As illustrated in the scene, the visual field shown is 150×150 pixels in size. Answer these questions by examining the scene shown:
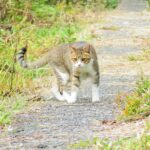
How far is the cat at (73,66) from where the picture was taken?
934 cm

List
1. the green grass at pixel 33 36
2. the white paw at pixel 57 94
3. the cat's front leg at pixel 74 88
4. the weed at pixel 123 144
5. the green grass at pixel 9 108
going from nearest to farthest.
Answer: the weed at pixel 123 144 → the green grass at pixel 9 108 → the cat's front leg at pixel 74 88 → the white paw at pixel 57 94 → the green grass at pixel 33 36

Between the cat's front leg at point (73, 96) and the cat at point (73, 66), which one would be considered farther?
the cat's front leg at point (73, 96)

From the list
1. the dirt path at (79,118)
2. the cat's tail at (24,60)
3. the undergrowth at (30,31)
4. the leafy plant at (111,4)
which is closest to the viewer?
the dirt path at (79,118)

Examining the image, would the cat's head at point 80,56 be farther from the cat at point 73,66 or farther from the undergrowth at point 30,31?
the undergrowth at point 30,31

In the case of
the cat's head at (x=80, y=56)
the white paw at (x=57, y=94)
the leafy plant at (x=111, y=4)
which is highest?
the cat's head at (x=80, y=56)

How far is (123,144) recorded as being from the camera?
246 inches

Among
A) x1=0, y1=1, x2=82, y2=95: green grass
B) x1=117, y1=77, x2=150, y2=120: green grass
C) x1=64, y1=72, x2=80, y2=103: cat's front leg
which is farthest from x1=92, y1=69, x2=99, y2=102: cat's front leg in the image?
x1=0, y1=1, x2=82, y2=95: green grass

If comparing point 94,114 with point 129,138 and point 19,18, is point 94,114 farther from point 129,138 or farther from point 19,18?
point 19,18

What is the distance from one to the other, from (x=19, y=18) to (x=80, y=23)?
120 inches

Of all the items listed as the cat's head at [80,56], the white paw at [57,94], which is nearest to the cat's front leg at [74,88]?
the cat's head at [80,56]

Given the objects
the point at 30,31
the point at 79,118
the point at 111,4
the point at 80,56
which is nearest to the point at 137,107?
the point at 79,118

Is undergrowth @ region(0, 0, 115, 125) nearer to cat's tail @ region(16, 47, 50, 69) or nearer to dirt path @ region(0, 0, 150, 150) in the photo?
cat's tail @ region(16, 47, 50, 69)

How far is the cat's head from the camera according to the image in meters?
9.29

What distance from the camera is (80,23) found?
797 inches
